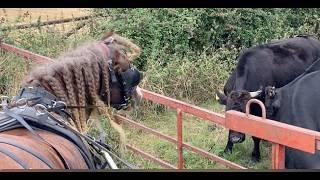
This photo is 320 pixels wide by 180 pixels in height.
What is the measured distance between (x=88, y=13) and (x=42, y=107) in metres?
4.22

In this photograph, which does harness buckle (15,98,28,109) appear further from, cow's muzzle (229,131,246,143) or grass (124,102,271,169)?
cow's muzzle (229,131,246,143)

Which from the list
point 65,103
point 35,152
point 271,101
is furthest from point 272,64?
point 35,152

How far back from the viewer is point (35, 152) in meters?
1.65

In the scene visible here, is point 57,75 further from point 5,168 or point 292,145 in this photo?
point 292,145

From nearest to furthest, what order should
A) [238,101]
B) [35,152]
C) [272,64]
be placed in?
[35,152]
[238,101]
[272,64]

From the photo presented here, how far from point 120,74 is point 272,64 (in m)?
2.70

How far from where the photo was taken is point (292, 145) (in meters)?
2.12

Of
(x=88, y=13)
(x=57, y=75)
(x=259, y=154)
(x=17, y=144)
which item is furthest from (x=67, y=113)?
(x=88, y=13)

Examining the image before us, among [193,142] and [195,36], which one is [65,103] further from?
[195,36]

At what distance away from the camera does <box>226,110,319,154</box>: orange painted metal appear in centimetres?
205

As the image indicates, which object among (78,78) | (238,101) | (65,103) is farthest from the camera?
(238,101)

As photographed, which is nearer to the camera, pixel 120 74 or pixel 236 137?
pixel 120 74

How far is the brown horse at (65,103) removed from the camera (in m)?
1.68
